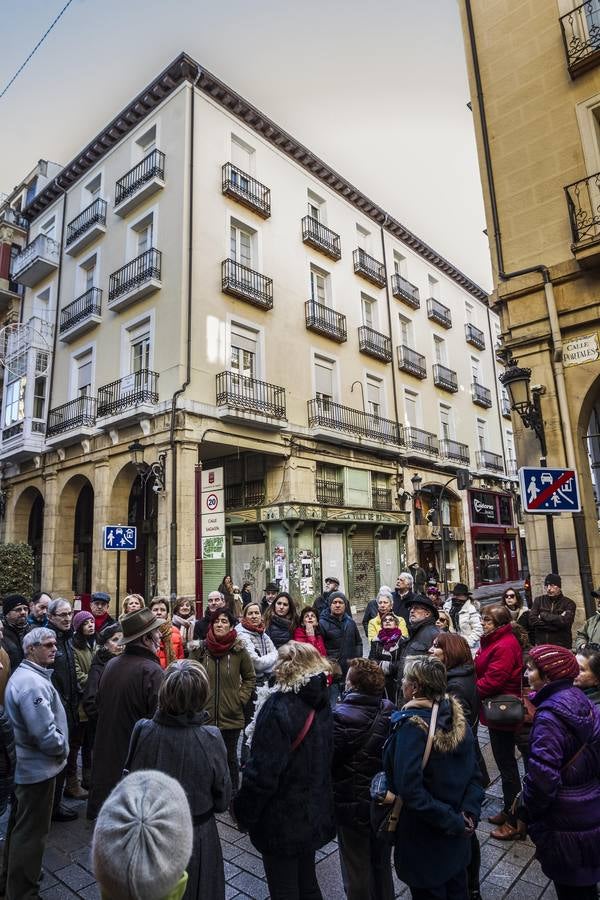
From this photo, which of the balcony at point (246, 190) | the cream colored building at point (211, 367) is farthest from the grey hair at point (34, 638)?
the balcony at point (246, 190)

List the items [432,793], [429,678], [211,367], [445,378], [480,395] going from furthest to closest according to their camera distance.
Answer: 1. [480,395]
2. [445,378]
3. [211,367]
4. [429,678]
5. [432,793]

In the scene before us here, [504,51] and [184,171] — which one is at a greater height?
[184,171]

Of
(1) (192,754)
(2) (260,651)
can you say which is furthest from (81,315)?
(1) (192,754)

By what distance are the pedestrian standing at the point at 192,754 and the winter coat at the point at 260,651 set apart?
102 inches

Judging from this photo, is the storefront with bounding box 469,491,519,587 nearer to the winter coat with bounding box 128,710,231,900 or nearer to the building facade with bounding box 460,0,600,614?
the building facade with bounding box 460,0,600,614

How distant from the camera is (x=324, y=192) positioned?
23.5 metres

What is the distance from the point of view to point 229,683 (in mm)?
4730

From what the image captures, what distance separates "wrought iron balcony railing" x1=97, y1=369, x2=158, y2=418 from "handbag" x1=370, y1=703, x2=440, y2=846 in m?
14.8

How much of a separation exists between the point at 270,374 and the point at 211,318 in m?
2.95

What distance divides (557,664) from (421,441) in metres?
23.7

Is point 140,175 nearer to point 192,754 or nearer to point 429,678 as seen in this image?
point 192,754

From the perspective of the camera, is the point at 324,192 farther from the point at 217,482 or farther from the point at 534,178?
the point at 217,482

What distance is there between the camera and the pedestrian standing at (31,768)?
3.38 meters

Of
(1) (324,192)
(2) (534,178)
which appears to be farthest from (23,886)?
(1) (324,192)
